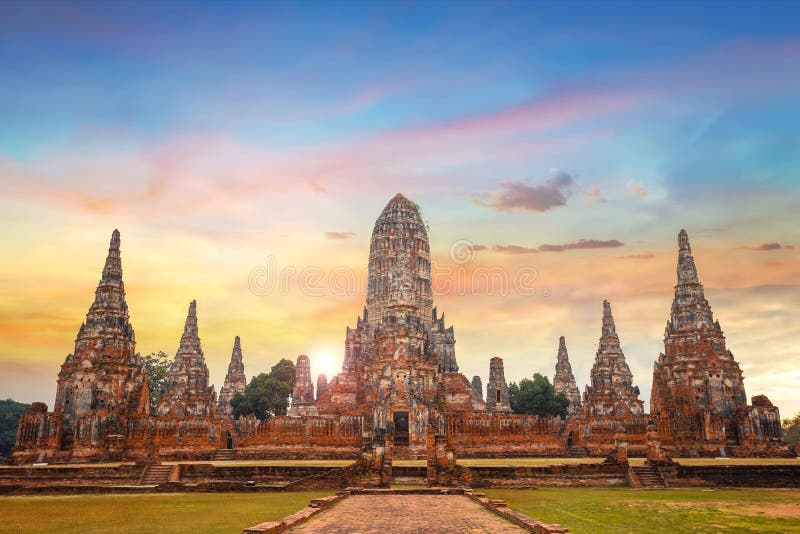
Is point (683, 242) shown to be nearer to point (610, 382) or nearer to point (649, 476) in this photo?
point (610, 382)

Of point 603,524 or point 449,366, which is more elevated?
point 449,366

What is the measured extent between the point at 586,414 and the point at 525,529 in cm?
3857

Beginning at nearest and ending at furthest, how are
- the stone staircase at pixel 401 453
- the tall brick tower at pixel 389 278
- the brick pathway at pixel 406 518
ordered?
1. the brick pathway at pixel 406 518
2. the stone staircase at pixel 401 453
3. the tall brick tower at pixel 389 278

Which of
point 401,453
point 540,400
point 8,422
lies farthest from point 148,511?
point 8,422

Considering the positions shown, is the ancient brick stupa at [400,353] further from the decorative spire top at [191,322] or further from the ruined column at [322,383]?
the decorative spire top at [191,322]

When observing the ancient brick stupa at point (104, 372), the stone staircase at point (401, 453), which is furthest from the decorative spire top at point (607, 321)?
the ancient brick stupa at point (104, 372)

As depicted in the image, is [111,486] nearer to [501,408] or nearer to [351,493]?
[351,493]

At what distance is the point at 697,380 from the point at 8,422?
254ft

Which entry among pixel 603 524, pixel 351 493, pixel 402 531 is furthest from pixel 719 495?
pixel 402 531

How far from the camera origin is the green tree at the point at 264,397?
235 feet

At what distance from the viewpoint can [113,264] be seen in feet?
154

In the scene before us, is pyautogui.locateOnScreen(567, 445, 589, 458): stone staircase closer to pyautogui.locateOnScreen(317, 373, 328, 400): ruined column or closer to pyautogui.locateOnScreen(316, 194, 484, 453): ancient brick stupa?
pyautogui.locateOnScreen(316, 194, 484, 453): ancient brick stupa

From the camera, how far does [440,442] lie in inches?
1100

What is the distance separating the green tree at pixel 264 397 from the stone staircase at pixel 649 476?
48.2 metres
